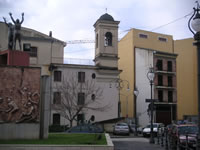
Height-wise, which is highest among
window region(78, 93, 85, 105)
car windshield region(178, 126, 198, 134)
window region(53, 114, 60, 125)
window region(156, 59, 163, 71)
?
window region(156, 59, 163, 71)

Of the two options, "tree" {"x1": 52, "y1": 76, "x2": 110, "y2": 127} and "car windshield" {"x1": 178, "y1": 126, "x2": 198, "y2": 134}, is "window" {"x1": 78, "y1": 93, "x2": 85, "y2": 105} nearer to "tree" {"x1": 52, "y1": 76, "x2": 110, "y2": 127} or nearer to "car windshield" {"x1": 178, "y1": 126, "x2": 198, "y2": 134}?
Result: "tree" {"x1": 52, "y1": 76, "x2": 110, "y2": 127}

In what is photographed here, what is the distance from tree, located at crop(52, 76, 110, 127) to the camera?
3853 cm

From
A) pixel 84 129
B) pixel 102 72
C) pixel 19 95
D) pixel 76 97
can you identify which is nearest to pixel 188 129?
pixel 84 129

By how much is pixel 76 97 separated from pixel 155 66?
707 inches

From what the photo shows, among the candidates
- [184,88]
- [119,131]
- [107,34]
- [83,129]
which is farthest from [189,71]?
[83,129]

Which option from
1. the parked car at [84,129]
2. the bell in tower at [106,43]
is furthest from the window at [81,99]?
the parked car at [84,129]

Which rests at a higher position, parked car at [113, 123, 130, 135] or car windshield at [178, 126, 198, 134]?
car windshield at [178, 126, 198, 134]

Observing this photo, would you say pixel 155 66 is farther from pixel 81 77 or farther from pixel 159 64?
pixel 81 77

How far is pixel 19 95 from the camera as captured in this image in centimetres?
1684

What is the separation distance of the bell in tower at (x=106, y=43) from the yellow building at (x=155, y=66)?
33.6 feet

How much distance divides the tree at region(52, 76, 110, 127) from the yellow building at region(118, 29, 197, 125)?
36.4 feet

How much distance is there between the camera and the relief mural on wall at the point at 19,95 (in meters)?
16.5

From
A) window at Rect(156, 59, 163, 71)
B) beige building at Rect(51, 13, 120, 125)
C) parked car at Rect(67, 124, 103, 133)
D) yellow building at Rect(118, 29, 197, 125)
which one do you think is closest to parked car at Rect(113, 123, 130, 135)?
beige building at Rect(51, 13, 120, 125)

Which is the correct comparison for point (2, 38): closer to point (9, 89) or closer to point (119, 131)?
point (119, 131)
